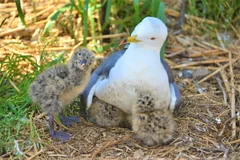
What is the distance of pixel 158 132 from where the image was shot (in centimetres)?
360

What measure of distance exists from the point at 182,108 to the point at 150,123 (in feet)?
2.32

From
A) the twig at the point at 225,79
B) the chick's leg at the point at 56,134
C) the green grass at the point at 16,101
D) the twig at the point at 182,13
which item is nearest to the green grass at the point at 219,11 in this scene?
the twig at the point at 182,13

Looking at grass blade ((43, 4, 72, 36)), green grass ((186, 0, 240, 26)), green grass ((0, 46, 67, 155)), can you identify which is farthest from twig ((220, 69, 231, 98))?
grass blade ((43, 4, 72, 36))

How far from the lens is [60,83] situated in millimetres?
3590

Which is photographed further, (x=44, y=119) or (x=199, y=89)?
(x=199, y=89)

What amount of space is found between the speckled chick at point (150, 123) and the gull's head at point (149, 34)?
0.39 metres

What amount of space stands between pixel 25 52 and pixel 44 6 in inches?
33.8

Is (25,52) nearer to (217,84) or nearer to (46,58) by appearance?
(46,58)

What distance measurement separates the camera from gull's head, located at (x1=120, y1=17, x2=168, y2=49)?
3613mm

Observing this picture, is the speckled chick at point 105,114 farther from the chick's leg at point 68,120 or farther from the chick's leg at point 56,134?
the chick's leg at point 56,134

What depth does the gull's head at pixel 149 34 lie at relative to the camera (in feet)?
11.9

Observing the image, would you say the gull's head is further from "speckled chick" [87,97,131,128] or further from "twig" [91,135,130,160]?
"twig" [91,135,130,160]

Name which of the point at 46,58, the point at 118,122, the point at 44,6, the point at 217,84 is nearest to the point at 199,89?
the point at 217,84

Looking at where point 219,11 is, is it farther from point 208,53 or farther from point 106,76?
point 106,76
